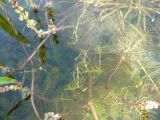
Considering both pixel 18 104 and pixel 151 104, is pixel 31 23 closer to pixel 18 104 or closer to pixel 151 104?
pixel 18 104

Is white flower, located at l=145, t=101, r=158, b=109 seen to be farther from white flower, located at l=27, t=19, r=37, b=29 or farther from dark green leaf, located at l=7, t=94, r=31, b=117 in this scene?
white flower, located at l=27, t=19, r=37, b=29

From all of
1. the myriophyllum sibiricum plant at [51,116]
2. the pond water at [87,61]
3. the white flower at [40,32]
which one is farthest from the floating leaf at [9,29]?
the myriophyllum sibiricum plant at [51,116]

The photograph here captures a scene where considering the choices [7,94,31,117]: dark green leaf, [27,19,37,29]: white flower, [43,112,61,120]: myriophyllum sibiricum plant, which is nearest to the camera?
[43,112,61,120]: myriophyllum sibiricum plant

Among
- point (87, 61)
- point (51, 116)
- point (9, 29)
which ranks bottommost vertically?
point (51, 116)

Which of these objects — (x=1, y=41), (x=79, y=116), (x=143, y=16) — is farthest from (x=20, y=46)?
(x=143, y=16)

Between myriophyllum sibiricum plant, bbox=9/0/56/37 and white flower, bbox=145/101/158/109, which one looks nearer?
white flower, bbox=145/101/158/109

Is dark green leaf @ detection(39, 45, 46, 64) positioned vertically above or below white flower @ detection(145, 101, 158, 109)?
above

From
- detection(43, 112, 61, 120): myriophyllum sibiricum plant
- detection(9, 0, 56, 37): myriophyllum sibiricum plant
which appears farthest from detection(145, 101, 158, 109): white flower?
detection(9, 0, 56, 37): myriophyllum sibiricum plant

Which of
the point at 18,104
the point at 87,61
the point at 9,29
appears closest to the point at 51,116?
the point at 18,104
